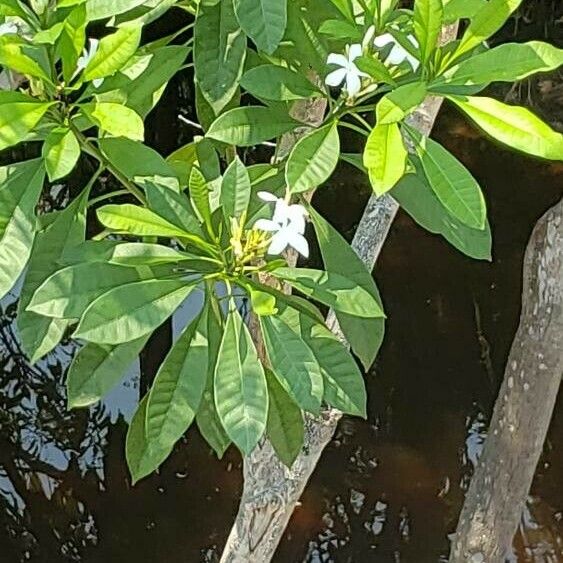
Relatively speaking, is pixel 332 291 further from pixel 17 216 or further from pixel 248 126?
pixel 17 216

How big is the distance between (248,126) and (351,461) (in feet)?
4.82

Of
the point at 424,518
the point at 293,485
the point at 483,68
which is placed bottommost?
the point at 424,518

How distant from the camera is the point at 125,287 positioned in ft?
2.59

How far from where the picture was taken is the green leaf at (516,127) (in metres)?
0.71

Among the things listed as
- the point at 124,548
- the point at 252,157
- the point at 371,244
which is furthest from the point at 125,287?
the point at 252,157

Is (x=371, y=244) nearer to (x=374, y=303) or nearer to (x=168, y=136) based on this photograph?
(x=374, y=303)

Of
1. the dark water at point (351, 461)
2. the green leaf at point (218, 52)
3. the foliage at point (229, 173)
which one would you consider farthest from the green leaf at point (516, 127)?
the dark water at point (351, 461)

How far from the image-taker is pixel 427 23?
2.43 feet

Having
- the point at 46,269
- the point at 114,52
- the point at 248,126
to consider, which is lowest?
the point at 46,269

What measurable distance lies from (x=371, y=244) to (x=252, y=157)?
4.83 ft

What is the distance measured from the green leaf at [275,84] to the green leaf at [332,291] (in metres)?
0.16

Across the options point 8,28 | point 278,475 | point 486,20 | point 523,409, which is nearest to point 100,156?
point 8,28

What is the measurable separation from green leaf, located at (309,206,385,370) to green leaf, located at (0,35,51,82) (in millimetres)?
332

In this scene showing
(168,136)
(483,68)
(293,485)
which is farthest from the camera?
(168,136)
